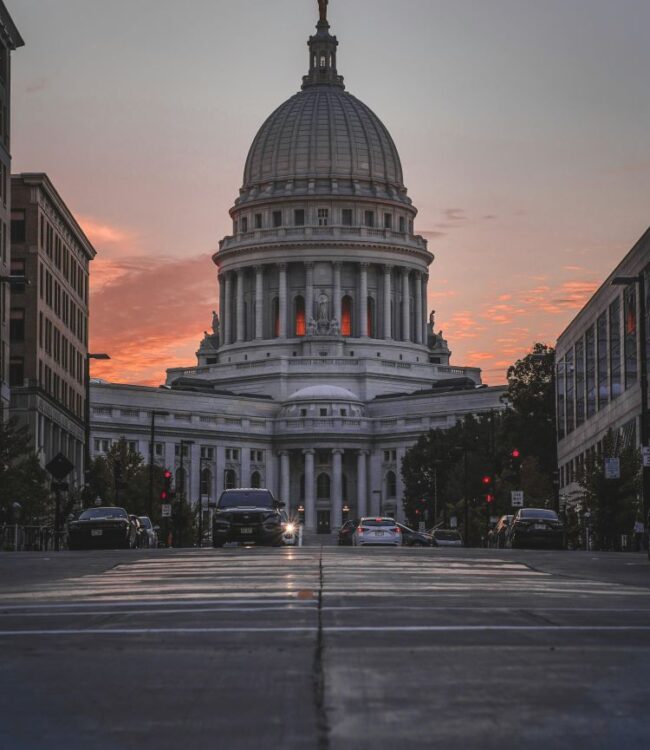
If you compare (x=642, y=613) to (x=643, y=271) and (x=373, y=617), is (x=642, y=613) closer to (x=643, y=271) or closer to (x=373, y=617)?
(x=373, y=617)

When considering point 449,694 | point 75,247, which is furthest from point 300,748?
point 75,247

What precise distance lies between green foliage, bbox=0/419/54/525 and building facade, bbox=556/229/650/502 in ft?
83.2

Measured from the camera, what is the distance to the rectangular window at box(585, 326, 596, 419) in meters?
103

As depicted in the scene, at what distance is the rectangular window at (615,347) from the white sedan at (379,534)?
19.4 meters

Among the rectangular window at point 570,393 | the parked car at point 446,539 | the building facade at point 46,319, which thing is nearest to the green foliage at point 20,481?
the building facade at point 46,319

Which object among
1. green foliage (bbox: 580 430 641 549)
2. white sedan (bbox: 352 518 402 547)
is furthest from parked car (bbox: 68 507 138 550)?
green foliage (bbox: 580 430 641 549)

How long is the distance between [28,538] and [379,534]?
1525 centimetres

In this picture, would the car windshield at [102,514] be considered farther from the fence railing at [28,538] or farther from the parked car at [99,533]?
the fence railing at [28,538]

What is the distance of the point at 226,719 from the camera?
10.8 m

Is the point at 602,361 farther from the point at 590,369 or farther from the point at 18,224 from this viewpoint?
the point at 18,224

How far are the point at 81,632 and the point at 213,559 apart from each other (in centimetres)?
2275

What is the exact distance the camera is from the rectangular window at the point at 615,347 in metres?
92.9

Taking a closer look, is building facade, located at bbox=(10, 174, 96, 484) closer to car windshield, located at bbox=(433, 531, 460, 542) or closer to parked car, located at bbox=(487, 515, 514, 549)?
car windshield, located at bbox=(433, 531, 460, 542)

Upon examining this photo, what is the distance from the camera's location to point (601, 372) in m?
101
